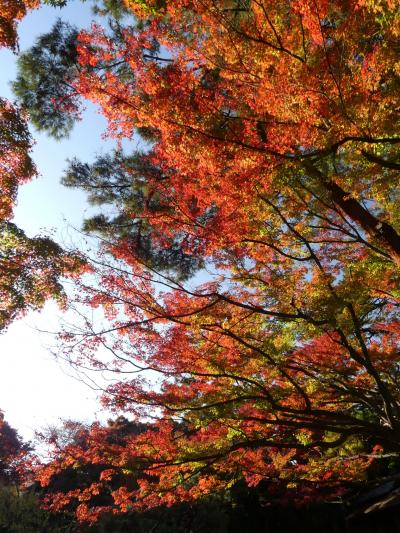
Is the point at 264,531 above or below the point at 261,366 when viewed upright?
below

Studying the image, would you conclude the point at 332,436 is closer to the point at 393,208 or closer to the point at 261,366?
the point at 261,366

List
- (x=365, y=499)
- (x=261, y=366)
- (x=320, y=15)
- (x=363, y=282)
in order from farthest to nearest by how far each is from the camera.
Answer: (x=365, y=499) → (x=261, y=366) → (x=363, y=282) → (x=320, y=15)

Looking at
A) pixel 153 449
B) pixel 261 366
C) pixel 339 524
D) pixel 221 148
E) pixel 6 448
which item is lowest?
pixel 339 524

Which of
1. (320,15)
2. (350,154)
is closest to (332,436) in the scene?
(350,154)

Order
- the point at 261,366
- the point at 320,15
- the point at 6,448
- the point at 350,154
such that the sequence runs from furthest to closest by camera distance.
Result: the point at 6,448 < the point at 261,366 < the point at 350,154 < the point at 320,15

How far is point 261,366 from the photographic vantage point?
7.24m

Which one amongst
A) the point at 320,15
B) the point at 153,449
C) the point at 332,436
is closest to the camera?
the point at 320,15

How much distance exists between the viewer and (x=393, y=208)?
7.95 m

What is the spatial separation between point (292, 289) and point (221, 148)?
2.97 meters

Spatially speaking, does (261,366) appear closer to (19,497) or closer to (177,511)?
(177,511)

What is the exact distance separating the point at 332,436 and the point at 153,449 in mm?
4598

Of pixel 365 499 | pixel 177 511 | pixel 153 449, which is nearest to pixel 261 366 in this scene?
pixel 153 449

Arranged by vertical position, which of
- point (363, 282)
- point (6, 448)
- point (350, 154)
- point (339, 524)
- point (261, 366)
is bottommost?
point (339, 524)

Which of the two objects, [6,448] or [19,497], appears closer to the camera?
[19,497]
